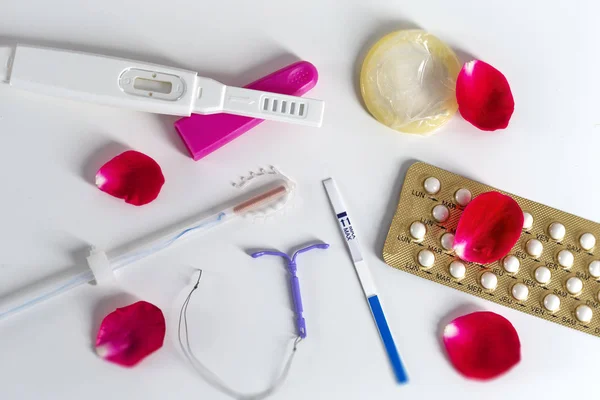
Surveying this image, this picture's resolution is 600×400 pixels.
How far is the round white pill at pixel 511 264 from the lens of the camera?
74 centimetres

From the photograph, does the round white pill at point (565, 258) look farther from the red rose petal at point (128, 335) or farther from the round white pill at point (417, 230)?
the red rose petal at point (128, 335)

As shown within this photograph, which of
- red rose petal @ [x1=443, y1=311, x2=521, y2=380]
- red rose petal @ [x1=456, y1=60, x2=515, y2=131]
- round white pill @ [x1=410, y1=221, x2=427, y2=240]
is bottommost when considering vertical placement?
red rose petal @ [x1=443, y1=311, x2=521, y2=380]

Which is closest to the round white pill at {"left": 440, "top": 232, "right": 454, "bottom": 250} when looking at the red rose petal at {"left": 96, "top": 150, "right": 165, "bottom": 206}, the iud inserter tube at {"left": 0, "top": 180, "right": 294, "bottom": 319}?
the iud inserter tube at {"left": 0, "top": 180, "right": 294, "bottom": 319}

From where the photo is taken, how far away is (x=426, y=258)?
736mm

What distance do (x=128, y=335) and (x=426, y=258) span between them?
1.29 ft

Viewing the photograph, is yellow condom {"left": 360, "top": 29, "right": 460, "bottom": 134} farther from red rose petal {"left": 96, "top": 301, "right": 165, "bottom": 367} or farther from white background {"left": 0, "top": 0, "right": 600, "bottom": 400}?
red rose petal {"left": 96, "top": 301, "right": 165, "bottom": 367}

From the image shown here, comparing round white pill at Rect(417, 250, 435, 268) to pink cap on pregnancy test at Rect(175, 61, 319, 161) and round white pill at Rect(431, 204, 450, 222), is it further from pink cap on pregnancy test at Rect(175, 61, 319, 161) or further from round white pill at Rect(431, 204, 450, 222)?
pink cap on pregnancy test at Rect(175, 61, 319, 161)

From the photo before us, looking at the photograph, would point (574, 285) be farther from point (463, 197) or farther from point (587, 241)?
point (463, 197)

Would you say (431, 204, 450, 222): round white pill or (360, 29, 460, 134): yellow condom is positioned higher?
(360, 29, 460, 134): yellow condom

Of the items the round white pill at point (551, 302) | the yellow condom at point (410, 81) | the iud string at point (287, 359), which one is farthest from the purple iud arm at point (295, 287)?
the round white pill at point (551, 302)

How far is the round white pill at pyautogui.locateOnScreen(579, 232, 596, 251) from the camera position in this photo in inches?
29.8

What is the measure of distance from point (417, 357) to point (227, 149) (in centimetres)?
37

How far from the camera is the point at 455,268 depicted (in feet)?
2.43

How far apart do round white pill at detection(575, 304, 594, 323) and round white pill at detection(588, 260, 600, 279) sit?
1.8 inches
